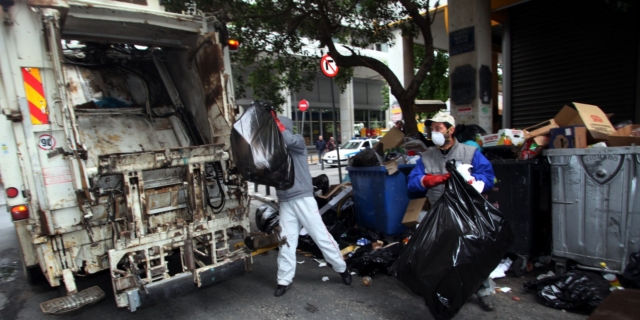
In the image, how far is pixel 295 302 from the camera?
3350mm

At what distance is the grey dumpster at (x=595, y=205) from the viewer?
3.09 metres

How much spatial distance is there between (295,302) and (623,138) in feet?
10.4

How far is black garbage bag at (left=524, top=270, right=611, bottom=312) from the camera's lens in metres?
2.86

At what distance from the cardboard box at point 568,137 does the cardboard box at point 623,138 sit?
0.65ft


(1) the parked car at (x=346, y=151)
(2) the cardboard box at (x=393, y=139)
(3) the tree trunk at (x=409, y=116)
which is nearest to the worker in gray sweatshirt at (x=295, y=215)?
(2) the cardboard box at (x=393, y=139)

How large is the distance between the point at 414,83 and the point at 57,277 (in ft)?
17.7

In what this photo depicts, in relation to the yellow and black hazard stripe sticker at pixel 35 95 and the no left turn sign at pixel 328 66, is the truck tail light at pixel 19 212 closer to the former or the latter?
the yellow and black hazard stripe sticker at pixel 35 95

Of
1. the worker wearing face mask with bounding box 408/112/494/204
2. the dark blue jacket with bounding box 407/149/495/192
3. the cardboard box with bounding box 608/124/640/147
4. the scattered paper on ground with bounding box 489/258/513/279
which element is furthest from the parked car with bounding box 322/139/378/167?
the dark blue jacket with bounding box 407/149/495/192

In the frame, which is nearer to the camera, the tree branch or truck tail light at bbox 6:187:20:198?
truck tail light at bbox 6:187:20:198

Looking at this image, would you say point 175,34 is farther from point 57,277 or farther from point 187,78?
point 57,277

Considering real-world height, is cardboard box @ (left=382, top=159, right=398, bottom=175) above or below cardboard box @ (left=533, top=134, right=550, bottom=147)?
below

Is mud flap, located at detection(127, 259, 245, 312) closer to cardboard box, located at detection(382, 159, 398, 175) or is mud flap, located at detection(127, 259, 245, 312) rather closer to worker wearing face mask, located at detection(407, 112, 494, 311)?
worker wearing face mask, located at detection(407, 112, 494, 311)

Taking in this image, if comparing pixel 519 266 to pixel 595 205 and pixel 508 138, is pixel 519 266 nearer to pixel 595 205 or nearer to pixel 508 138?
pixel 595 205

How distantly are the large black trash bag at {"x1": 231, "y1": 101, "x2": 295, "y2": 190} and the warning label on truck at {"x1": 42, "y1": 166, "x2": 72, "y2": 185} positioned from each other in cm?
129
